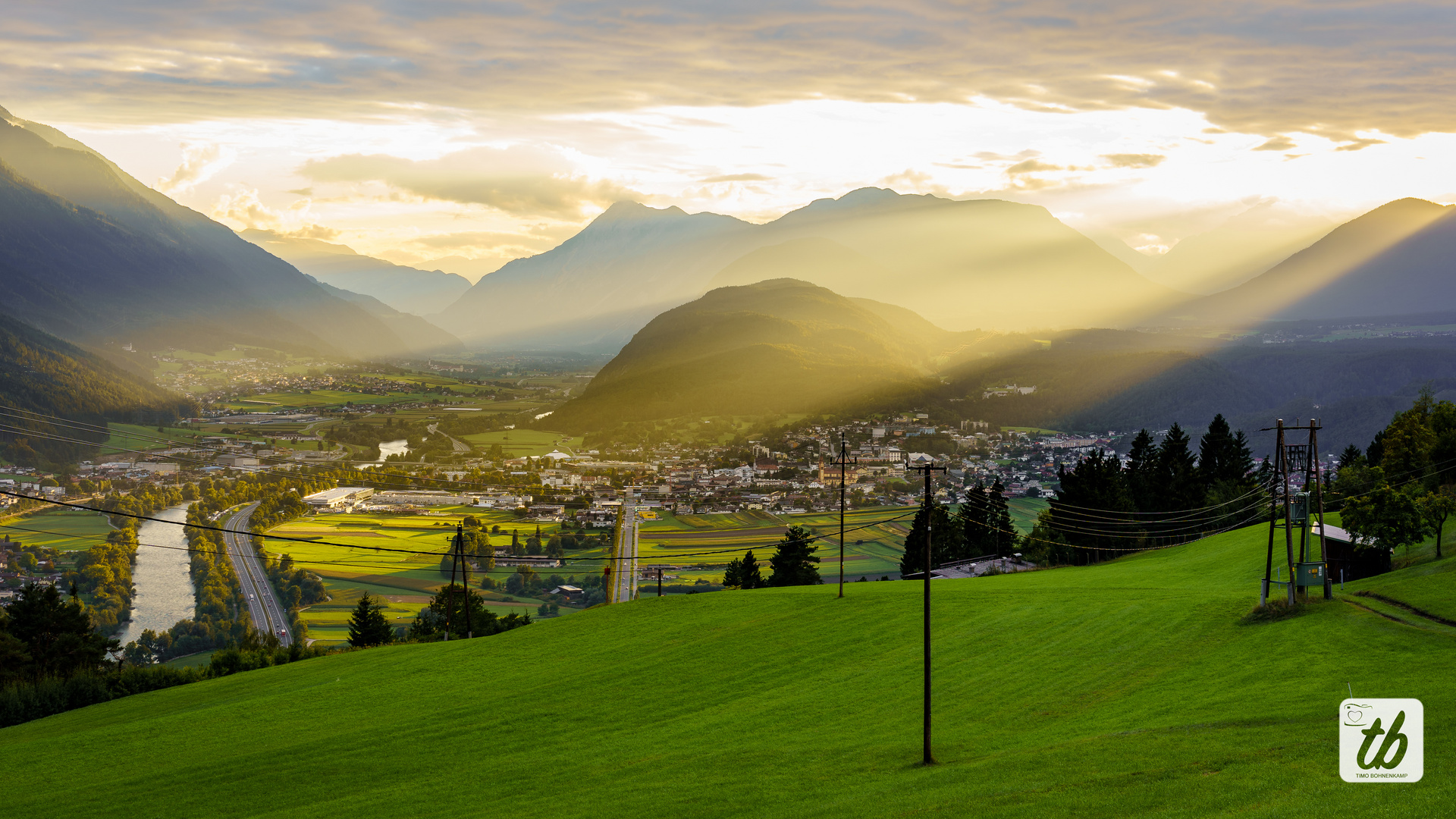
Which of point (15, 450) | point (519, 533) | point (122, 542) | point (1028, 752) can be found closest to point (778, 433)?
point (519, 533)

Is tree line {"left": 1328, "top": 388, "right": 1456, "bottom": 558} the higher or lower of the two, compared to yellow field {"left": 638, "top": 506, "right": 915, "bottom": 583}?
higher

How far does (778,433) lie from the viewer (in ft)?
541

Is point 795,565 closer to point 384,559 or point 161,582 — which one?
point 384,559

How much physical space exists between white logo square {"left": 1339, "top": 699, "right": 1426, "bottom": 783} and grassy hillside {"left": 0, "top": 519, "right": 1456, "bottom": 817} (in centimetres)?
31

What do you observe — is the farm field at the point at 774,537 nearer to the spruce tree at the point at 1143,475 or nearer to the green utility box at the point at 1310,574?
the spruce tree at the point at 1143,475

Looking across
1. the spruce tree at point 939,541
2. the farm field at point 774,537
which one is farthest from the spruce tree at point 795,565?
the farm field at point 774,537

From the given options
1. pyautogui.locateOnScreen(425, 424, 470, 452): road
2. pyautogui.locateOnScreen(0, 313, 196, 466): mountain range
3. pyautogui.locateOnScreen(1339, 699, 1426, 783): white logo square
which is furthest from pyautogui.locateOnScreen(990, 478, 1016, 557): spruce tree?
pyautogui.locateOnScreen(0, 313, 196, 466): mountain range

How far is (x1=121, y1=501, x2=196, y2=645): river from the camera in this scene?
248 feet

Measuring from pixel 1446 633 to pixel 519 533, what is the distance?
83586 mm

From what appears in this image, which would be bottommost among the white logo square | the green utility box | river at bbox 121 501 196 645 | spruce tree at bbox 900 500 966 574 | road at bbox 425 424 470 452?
river at bbox 121 501 196 645

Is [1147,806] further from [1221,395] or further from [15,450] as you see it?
[1221,395]

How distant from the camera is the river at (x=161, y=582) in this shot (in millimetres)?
75688

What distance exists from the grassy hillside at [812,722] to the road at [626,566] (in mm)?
32447

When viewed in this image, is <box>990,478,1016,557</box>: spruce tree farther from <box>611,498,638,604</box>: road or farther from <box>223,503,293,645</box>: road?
<box>223,503,293,645</box>: road
